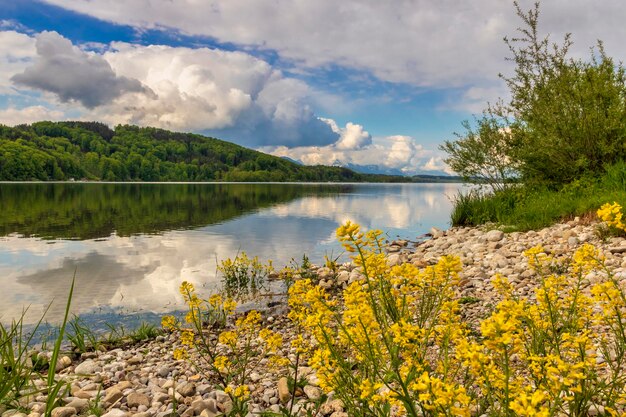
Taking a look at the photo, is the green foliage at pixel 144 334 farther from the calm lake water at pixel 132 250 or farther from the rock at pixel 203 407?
the rock at pixel 203 407

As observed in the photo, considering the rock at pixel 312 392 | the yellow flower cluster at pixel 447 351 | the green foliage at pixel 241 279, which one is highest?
the yellow flower cluster at pixel 447 351

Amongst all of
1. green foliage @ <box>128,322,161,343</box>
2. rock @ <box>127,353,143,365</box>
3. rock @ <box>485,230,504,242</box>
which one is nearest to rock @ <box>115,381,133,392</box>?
rock @ <box>127,353,143,365</box>

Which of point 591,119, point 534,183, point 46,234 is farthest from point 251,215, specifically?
point 591,119

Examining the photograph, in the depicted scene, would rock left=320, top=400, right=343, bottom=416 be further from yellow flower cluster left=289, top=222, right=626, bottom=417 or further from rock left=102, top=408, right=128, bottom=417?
rock left=102, top=408, right=128, bottom=417

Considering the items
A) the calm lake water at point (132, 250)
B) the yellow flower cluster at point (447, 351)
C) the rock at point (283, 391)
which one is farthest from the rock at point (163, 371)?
the calm lake water at point (132, 250)

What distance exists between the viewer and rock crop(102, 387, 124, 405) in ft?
16.8

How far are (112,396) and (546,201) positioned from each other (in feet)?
51.6

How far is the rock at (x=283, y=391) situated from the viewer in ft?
16.1

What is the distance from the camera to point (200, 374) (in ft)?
19.3

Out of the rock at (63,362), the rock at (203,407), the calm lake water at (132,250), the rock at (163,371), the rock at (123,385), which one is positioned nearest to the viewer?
the rock at (203,407)

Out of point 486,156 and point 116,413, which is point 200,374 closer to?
point 116,413

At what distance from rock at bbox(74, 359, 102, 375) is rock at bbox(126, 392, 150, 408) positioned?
1.54 metres

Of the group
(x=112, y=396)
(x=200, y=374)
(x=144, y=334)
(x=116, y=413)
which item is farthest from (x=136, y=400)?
(x=144, y=334)

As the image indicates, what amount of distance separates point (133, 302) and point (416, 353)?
10.3 metres
